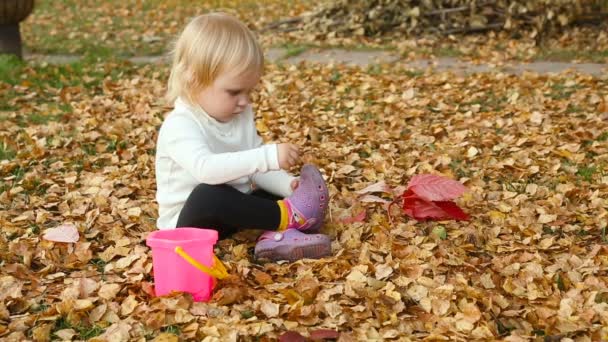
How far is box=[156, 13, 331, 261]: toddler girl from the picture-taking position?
8.98ft

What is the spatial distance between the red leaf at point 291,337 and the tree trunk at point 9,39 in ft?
18.2

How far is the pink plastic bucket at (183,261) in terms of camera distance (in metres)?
2.39

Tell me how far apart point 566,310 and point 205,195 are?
1.29 metres

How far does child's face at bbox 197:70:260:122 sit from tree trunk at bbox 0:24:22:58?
15.1 ft

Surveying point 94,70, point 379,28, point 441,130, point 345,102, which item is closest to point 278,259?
point 441,130

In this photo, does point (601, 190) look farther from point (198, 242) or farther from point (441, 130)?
point (198, 242)

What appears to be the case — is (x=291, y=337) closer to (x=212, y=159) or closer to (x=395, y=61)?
(x=212, y=159)

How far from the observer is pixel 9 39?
6.81m

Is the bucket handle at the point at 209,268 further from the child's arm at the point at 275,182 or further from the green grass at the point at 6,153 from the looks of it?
the green grass at the point at 6,153

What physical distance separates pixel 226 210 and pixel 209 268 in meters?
0.41

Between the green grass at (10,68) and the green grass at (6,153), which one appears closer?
the green grass at (6,153)

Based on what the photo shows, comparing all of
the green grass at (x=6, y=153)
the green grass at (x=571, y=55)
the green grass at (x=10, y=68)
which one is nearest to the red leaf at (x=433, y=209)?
the green grass at (x=6, y=153)

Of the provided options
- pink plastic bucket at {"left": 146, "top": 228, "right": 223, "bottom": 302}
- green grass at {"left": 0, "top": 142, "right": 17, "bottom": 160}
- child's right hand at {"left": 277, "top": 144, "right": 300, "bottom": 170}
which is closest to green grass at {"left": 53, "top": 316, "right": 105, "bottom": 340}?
pink plastic bucket at {"left": 146, "top": 228, "right": 223, "bottom": 302}

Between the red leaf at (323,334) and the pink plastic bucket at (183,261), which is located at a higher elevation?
the pink plastic bucket at (183,261)
